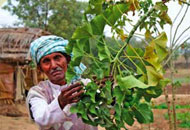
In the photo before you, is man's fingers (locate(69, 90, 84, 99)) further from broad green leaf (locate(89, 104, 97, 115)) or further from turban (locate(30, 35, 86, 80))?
turban (locate(30, 35, 86, 80))

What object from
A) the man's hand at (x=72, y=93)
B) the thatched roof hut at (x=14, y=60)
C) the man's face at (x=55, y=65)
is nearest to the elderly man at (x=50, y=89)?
the man's face at (x=55, y=65)

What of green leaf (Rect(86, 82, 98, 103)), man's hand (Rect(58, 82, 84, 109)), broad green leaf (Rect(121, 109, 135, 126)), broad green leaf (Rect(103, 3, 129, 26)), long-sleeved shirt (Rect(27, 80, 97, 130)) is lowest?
long-sleeved shirt (Rect(27, 80, 97, 130))

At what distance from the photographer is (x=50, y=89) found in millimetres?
1766

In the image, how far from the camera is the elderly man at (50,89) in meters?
1.42

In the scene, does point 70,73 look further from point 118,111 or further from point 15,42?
point 15,42

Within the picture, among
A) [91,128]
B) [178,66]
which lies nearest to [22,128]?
[91,128]

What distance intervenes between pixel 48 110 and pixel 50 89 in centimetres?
Answer: 36

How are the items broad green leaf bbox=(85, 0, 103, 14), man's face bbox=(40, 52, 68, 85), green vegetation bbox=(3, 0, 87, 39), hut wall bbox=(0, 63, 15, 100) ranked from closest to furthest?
broad green leaf bbox=(85, 0, 103, 14)
man's face bbox=(40, 52, 68, 85)
hut wall bbox=(0, 63, 15, 100)
green vegetation bbox=(3, 0, 87, 39)

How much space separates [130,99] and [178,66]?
35.9m

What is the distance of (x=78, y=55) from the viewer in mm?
1101

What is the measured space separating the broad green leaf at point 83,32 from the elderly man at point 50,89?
1.26 ft

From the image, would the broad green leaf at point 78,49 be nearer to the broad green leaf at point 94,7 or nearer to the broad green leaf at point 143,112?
the broad green leaf at point 94,7

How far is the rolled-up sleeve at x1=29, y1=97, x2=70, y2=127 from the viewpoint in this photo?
4.48ft

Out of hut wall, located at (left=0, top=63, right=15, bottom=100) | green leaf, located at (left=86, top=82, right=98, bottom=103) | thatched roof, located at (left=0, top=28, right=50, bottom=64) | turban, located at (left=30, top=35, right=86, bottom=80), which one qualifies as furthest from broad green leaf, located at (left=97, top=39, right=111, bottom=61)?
hut wall, located at (left=0, top=63, right=15, bottom=100)
